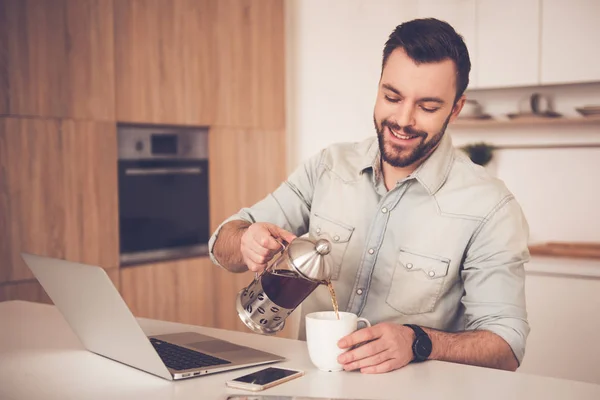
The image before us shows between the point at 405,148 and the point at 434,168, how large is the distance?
0.09m

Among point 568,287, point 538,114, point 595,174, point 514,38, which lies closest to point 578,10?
point 514,38

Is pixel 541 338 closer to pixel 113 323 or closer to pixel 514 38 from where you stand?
pixel 514 38

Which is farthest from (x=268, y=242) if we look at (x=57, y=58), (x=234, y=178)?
(x=234, y=178)

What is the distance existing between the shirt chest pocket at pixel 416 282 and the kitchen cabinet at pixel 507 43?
2150 millimetres

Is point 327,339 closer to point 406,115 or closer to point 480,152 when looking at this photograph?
point 406,115

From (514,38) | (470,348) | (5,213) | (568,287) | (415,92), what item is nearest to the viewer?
(470,348)

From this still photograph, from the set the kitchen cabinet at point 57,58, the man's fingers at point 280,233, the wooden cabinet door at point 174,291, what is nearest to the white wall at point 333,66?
the wooden cabinet door at point 174,291

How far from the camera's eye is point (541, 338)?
3.25m

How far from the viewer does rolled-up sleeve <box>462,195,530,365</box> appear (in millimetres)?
1468

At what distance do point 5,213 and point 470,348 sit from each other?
1.94 meters

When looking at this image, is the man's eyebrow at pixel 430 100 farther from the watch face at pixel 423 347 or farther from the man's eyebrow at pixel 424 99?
the watch face at pixel 423 347

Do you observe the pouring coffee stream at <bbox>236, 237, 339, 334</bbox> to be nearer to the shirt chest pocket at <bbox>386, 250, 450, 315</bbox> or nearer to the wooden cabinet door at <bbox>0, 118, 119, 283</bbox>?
the shirt chest pocket at <bbox>386, 250, 450, 315</bbox>

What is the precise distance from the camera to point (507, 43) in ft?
11.5

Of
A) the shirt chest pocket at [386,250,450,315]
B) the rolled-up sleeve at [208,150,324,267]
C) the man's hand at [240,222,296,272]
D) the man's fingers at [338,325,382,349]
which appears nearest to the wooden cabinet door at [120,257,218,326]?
the rolled-up sleeve at [208,150,324,267]
